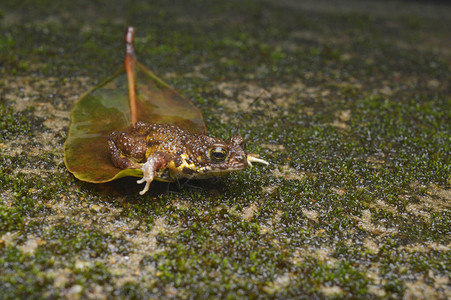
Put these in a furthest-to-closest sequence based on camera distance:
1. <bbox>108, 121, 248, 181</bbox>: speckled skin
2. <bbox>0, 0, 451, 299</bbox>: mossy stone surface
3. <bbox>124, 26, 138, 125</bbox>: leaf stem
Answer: <bbox>124, 26, 138, 125</bbox>: leaf stem → <bbox>108, 121, 248, 181</bbox>: speckled skin → <bbox>0, 0, 451, 299</bbox>: mossy stone surface

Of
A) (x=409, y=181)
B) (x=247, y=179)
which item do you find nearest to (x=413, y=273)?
(x=409, y=181)

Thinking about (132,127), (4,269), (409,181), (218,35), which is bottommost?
(4,269)

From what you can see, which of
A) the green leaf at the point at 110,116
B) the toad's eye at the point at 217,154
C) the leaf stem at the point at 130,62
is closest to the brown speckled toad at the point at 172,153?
the toad's eye at the point at 217,154

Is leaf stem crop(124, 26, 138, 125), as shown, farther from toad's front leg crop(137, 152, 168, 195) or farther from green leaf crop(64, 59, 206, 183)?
toad's front leg crop(137, 152, 168, 195)

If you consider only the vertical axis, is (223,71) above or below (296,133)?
above

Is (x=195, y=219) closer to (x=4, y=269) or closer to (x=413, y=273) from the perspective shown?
(x=4, y=269)

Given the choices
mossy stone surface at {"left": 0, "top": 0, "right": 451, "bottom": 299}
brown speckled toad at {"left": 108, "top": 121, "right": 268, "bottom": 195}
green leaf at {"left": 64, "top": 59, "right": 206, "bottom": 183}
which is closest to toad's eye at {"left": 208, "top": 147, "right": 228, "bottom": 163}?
brown speckled toad at {"left": 108, "top": 121, "right": 268, "bottom": 195}

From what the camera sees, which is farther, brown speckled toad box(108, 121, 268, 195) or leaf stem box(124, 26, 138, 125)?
leaf stem box(124, 26, 138, 125)
